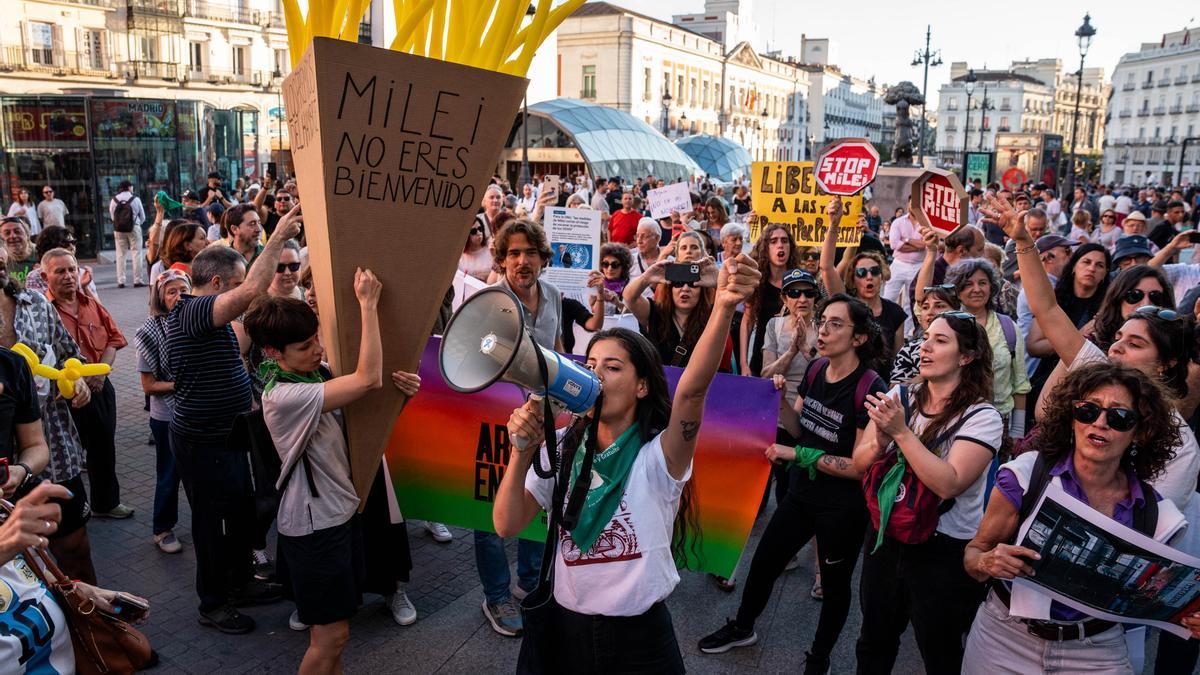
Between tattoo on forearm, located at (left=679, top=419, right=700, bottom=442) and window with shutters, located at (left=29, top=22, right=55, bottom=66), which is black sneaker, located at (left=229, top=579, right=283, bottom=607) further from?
window with shutters, located at (left=29, top=22, right=55, bottom=66)

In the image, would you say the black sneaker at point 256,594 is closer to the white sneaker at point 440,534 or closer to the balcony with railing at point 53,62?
the white sneaker at point 440,534

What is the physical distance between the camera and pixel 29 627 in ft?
7.59

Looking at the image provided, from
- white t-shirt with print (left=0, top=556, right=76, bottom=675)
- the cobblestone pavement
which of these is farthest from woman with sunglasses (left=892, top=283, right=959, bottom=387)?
white t-shirt with print (left=0, top=556, right=76, bottom=675)

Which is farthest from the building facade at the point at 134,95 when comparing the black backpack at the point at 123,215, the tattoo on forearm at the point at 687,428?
the tattoo on forearm at the point at 687,428

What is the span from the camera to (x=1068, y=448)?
2.67 metres

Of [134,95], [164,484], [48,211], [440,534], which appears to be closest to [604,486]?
[440,534]

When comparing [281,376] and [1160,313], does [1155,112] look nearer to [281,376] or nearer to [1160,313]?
[1160,313]

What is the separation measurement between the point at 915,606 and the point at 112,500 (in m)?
4.89

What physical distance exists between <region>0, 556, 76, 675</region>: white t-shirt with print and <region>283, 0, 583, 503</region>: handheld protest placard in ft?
3.79

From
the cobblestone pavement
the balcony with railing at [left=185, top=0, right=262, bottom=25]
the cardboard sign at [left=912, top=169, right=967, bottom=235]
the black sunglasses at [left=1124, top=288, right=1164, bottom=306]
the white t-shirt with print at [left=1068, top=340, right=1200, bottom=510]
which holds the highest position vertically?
the balcony with railing at [left=185, top=0, right=262, bottom=25]

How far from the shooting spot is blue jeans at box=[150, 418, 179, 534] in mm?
4941

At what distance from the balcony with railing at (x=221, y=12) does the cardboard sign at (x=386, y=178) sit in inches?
1763

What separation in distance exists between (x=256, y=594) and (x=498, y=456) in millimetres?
1482

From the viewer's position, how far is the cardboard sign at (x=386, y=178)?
298 centimetres
